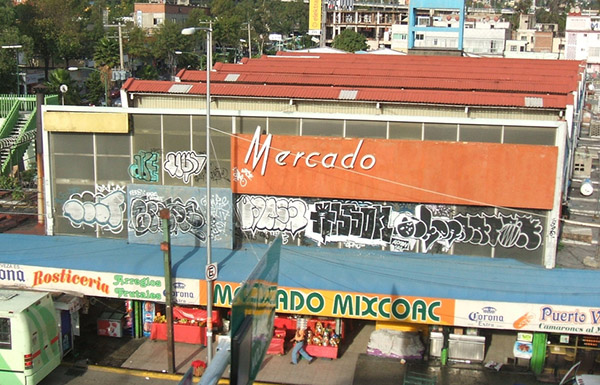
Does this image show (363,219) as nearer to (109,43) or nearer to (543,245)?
(543,245)

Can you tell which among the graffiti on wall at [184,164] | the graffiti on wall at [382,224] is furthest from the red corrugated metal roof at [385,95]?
the graffiti on wall at [382,224]

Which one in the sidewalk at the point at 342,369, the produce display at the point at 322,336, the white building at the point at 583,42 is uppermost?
the white building at the point at 583,42

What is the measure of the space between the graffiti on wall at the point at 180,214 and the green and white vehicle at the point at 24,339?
4253 millimetres

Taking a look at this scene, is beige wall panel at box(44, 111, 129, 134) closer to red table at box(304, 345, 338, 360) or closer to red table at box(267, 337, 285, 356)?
red table at box(267, 337, 285, 356)

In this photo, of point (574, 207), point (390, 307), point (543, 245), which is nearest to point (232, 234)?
point (390, 307)

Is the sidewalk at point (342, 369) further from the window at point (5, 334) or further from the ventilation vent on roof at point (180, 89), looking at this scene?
the ventilation vent on roof at point (180, 89)

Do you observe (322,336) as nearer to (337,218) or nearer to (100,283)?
(337,218)

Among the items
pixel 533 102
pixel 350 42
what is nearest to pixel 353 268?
pixel 533 102

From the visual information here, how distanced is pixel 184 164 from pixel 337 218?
509 cm

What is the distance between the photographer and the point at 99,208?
22703mm

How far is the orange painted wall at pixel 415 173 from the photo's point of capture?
66.2ft

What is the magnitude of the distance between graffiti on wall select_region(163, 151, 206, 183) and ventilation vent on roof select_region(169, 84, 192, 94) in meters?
4.45

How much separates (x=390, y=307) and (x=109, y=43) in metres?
55.5

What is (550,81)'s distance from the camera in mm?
33156
